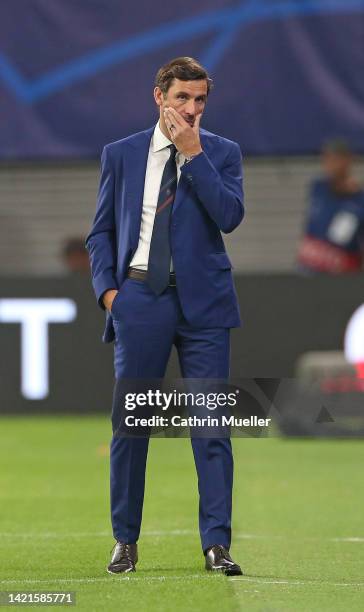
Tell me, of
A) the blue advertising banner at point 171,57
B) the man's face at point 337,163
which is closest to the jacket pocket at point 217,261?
the blue advertising banner at point 171,57

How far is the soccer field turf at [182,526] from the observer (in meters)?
5.44

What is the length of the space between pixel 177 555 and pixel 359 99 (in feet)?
24.3

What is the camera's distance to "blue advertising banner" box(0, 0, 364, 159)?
13.2 metres

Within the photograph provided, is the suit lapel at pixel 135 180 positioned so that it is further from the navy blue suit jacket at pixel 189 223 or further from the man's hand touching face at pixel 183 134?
the man's hand touching face at pixel 183 134

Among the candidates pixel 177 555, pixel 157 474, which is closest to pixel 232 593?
pixel 177 555

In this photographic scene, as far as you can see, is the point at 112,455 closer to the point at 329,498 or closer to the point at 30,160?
the point at 329,498

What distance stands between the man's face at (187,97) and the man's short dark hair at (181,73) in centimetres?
2

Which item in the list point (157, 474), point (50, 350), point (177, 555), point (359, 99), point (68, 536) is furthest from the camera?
point (50, 350)

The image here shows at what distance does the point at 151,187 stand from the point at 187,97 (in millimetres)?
408

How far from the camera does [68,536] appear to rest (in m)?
7.34

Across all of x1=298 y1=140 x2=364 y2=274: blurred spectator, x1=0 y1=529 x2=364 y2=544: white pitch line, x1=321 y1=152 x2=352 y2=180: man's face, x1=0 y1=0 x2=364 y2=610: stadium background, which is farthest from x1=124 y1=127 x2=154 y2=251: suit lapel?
x1=298 y1=140 x2=364 y2=274: blurred spectator

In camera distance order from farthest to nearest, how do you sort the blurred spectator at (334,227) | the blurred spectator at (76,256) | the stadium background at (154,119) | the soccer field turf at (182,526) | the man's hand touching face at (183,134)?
the blurred spectator at (76,256) → the blurred spectator at (334,227) → the stadium background at (154,119) → the man's hand touching face at (183,134) → the soccer field turf at (182,526)

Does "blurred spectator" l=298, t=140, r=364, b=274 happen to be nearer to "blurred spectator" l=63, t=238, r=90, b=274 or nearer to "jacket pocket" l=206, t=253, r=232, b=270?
"blurred spectator" l=63, t=238, r=90, b=274

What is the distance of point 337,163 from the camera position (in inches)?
528
